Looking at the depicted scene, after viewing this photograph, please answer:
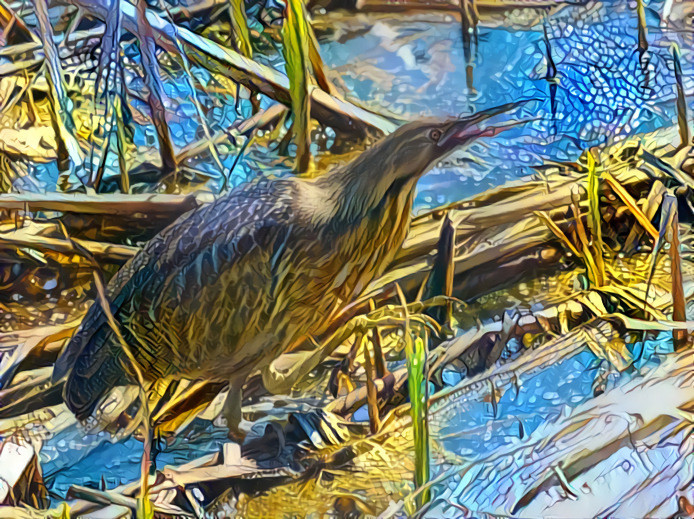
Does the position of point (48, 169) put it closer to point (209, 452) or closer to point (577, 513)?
point (209, 452)

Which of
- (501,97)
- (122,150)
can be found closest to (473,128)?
(501,97)

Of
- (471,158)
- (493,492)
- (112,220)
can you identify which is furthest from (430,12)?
(493,492)

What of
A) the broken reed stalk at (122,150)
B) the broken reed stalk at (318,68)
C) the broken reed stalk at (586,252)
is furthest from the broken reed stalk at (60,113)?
the broken reed stalk at (586,252)

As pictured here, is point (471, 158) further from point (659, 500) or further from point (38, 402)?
point (38, 402)

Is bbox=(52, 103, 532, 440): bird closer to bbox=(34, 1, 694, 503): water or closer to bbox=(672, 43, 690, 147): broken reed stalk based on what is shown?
bbox=(34, 1, 694, 503): water

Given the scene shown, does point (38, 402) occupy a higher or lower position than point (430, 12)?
lower

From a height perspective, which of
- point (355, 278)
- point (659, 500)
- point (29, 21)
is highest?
point (29, 21)
